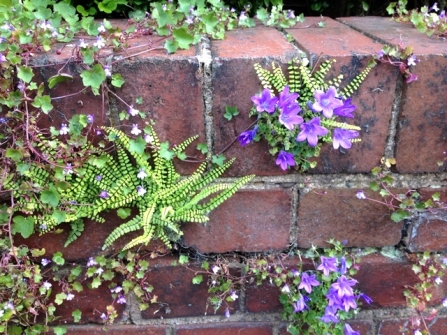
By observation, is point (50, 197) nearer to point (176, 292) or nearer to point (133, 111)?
point (133, 111)

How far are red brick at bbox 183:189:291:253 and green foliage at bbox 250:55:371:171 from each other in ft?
0.50

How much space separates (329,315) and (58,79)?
2.57 feet

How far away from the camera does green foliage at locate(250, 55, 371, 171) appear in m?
0.87

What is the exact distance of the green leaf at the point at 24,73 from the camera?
2.67ft

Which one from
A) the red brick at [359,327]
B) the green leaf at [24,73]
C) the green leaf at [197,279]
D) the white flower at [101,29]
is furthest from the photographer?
the red brick at [359,327]

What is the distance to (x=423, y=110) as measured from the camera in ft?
3.02

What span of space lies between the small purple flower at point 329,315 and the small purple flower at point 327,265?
0.26 feet

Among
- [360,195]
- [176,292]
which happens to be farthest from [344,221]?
[176,292]

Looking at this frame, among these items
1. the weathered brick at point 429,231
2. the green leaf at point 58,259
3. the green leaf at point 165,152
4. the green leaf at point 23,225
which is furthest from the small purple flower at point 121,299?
the weathered brick at point 429,231

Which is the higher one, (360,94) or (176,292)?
(360,94)

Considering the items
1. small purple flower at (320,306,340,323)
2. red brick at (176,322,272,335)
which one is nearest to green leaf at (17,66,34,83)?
red brick at (176,322,272,335)

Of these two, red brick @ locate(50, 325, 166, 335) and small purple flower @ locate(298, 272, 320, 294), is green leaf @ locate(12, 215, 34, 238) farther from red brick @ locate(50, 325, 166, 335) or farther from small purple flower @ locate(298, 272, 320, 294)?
small purple flower @ locate(298, 272, 320, 294)

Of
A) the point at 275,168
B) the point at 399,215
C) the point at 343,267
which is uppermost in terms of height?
the point at 275,168

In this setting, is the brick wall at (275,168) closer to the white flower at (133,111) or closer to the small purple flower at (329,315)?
the white flower at (133,111)
